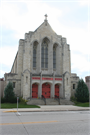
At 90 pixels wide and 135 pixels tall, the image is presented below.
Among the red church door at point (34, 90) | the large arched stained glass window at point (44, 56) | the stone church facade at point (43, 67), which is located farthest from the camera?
the large arched stained glass window at point (44, 56)

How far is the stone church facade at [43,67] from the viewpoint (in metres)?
31.9

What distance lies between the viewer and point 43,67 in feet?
113

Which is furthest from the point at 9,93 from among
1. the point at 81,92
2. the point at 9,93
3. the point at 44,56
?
the point at 81,92

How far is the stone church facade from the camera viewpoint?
3186 cm

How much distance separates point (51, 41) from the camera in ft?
114

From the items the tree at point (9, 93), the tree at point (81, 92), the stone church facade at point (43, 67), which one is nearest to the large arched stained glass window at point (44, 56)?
the stone church facade at point (43, 67)

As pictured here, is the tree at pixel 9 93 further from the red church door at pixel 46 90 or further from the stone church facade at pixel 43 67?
the red church door at pixel 46 90

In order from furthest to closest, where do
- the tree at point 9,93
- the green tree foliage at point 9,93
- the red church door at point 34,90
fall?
the red church door at point 34,90 → the tree at point 9,93 → the green tree foliage at point 9,93

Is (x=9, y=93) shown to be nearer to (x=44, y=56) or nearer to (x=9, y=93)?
(x=9, y=93)

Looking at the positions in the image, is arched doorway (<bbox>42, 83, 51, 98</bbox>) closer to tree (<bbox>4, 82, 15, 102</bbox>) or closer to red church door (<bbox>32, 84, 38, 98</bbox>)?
red church door (<bbox>32, 84, 38, 98</bbox>)

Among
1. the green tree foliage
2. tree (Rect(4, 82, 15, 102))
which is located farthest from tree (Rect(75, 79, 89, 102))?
tree (Rect(4, 82, 15, 102))

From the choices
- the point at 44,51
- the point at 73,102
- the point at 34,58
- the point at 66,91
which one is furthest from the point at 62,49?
the point at 73,102

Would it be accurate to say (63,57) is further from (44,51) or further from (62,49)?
(44,51)

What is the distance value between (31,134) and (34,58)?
27.7m
